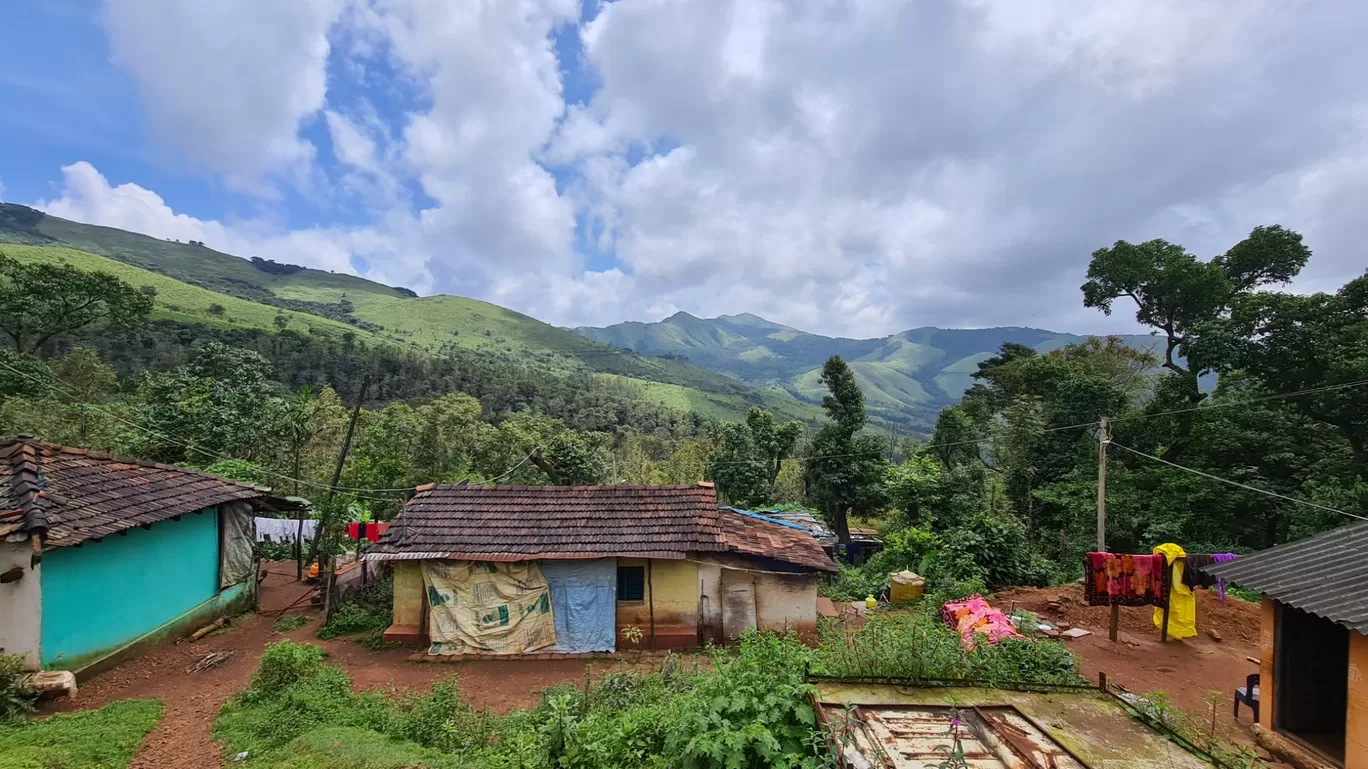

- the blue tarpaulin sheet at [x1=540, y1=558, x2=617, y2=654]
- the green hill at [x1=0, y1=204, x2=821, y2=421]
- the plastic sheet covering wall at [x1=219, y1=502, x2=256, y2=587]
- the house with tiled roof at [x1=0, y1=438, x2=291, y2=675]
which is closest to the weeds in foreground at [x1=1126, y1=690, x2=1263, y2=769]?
the blue tarpaulin sheet at [x1=540, y1=558, x2=617, y2=654]

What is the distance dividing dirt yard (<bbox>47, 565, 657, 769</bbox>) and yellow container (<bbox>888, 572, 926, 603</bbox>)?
27.9 feet

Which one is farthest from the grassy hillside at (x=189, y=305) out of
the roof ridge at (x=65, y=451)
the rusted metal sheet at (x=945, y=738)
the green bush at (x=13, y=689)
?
the rusted metal sheet at (x=945, y=738)

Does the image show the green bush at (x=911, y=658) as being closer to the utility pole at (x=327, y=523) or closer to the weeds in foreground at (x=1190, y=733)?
the weeds in foreground at (x=1190, y=733)

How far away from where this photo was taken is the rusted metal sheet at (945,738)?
175 inches

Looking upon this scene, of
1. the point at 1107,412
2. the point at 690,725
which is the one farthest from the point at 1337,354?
the point at 690,725

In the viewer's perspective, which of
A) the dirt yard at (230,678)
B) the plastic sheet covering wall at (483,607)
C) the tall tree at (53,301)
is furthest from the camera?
the tall tree at (53,301)

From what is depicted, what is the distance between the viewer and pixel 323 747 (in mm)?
7277

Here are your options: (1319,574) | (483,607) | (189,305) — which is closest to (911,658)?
(1319,574)

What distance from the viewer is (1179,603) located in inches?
487

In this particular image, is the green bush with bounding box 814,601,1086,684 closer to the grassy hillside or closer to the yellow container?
the yellow container

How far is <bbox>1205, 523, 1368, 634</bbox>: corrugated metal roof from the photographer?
22.2 feet

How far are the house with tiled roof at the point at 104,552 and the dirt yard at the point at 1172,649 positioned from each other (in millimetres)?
16740

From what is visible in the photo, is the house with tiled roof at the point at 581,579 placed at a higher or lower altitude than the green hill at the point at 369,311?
lower

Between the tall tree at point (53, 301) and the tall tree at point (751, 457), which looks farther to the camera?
the tall tree at point (53, 301)
